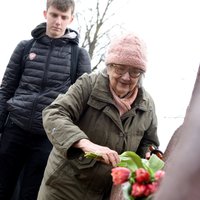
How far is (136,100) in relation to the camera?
2.40m

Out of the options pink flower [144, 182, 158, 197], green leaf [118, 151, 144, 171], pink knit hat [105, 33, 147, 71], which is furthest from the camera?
pink knit hat [105, 33, 147, 71]

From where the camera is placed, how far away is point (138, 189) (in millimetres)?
1003

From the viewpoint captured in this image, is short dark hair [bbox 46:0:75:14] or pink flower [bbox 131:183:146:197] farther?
short dark hair [bbox 46:0:75:14]

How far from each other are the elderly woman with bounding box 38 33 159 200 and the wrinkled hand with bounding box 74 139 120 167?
186 millimetres

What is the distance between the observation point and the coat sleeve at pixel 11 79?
10.2 ft

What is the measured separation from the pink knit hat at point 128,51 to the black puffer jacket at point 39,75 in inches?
32.7

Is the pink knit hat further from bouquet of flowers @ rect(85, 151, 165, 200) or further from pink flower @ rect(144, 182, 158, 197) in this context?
pink flower @ rect(144, 182, 158, 197)

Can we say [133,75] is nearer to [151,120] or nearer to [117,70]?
[117,70]

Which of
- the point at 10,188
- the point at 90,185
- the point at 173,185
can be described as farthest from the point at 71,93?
the point at 173,185

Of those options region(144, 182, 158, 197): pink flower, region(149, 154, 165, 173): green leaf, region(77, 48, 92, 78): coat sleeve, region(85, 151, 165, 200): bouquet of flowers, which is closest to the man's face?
region(77, 48, 92, 78): coat sleeve

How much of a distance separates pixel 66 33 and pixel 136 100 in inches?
42.6

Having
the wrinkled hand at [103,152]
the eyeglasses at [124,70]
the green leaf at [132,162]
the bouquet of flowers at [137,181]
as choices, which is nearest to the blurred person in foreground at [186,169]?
the bouquet of flowers at [137,181]

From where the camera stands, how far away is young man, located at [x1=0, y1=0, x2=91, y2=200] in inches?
119

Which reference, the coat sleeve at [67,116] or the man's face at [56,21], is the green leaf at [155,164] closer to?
the coat sleeve at [67,116]
